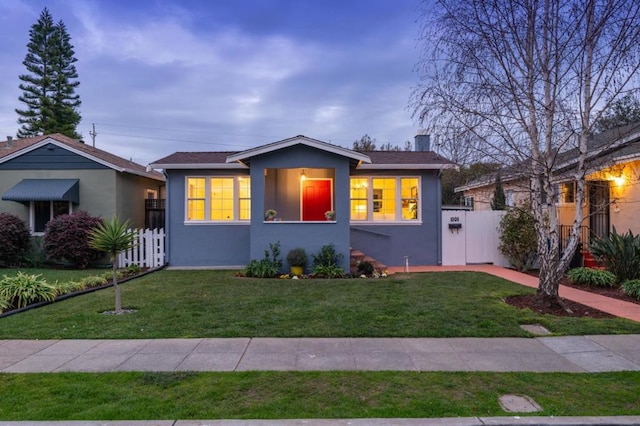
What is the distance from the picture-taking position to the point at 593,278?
997 centimetres

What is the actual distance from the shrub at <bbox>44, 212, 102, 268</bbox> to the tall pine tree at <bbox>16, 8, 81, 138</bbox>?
24978mm

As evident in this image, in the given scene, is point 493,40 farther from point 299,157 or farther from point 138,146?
point 138,146

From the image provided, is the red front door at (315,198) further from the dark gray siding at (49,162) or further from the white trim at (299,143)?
the dark gray siding at (49,162)

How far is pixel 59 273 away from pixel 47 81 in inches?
1112

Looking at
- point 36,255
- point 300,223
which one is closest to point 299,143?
point 300,223

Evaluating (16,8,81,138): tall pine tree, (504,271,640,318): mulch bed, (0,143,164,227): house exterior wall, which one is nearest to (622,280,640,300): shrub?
(504,271,640,318): mulch bed

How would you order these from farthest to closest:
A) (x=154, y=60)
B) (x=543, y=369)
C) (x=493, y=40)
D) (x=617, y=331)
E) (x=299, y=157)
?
(x=154, y=60), (x=299, y=157), (x=493, y=40), (x=617, y=331), (x=543, y=369)

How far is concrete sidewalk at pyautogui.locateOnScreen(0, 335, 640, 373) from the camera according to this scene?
15.5 ft

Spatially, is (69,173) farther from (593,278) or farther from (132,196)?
(593,278)

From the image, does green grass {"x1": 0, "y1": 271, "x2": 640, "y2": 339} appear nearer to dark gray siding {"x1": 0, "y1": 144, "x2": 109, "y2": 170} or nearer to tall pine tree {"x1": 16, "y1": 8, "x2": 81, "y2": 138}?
dark gray siding {"x1": 0, "y1": 144, "x2": 109, "y2": 170}

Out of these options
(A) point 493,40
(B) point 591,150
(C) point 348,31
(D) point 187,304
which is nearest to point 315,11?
(C) point 348,31

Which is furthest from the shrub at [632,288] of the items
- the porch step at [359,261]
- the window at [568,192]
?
the porch step at [359,261]

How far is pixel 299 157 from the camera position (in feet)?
39.9

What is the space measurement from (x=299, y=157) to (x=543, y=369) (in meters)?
8.78
